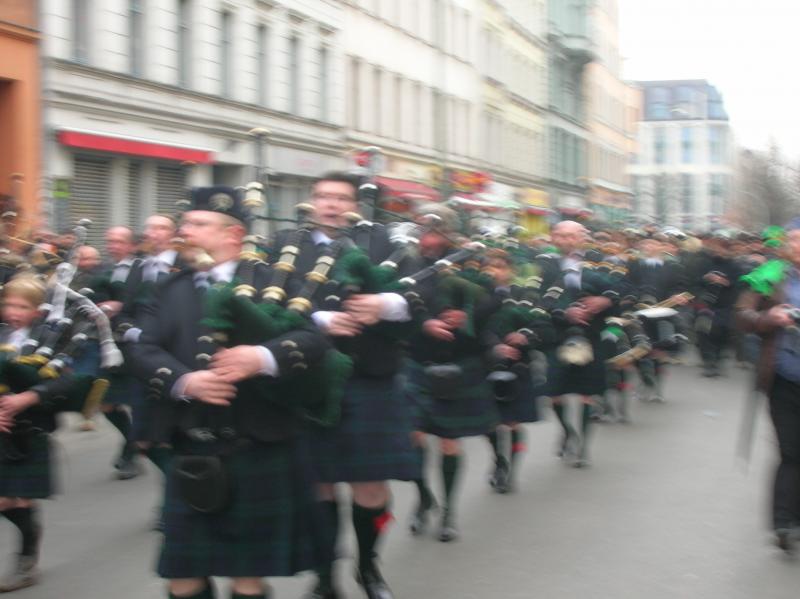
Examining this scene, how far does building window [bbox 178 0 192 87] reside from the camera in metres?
23.3

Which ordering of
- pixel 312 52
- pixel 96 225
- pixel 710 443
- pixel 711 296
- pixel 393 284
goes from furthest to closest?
pixel 312 52 < pixel 96 225 < pixel 711 296 < pixel 710 443 < pixel 393 284

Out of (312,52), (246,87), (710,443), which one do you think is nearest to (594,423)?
(710,443)

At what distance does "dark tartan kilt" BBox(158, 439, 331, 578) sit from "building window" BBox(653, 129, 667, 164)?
370ft

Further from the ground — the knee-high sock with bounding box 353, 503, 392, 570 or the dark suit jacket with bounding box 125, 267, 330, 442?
the dark suit jacket with bounding box 125, 267, 330, 442

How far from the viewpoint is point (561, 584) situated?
20.4 feet

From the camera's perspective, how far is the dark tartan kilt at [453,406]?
24.1 ft

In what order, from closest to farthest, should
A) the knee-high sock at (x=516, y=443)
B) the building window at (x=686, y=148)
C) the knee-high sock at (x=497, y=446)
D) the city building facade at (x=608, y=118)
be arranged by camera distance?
the knee-high sock at (x=497, y=446) → the knee-high sock at (x=516, y=443) → the city building facade at (x=608, y=118) → the building window at (x=686, y=148)

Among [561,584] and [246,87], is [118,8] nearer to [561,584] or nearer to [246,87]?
[246,87]

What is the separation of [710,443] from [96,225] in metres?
12.4

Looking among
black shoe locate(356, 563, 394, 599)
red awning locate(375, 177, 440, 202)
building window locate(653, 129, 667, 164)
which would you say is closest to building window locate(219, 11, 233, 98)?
red awning locate(375, 177, 440, 202)

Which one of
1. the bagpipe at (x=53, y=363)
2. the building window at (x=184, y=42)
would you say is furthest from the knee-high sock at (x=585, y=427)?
the building window at (x=184, y=42)

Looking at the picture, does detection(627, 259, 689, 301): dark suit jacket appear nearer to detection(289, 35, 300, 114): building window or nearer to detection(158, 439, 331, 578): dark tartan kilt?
detection(158, 439, 331, 578): dark tartan kilt

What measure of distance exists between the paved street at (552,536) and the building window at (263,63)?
54.1 ft

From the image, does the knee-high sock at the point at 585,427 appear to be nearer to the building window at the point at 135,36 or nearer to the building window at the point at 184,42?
the building window at the point at 135,36
